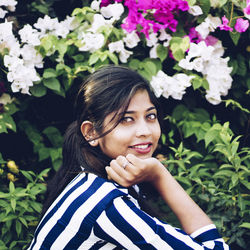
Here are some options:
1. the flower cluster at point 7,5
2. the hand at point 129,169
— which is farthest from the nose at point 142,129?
the flower cluster at point 7,5

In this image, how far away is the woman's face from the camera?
67.4 inches

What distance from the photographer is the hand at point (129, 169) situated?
1.59 metres

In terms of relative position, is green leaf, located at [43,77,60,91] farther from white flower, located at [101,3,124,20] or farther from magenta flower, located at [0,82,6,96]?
white flower, located at [101,3,124,20]

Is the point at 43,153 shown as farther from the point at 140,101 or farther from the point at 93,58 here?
the point at 140,101

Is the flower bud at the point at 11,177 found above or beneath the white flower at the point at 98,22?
beneath

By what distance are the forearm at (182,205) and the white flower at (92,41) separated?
1.36m

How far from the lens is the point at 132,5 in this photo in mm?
2779

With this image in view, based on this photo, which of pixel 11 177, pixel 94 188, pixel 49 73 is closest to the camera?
pixel 94 188

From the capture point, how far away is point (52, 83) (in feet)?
9.04

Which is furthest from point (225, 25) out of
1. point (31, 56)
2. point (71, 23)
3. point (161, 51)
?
point (31, 56)

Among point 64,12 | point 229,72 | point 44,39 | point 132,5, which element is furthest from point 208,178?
point 64,12

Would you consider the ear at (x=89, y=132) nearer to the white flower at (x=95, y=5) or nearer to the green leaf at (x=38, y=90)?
the green leaf at (x=38, y=90)

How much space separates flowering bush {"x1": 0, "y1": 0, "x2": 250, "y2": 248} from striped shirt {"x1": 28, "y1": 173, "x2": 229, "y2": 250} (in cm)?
104

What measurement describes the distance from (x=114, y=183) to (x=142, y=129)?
0.27 m
